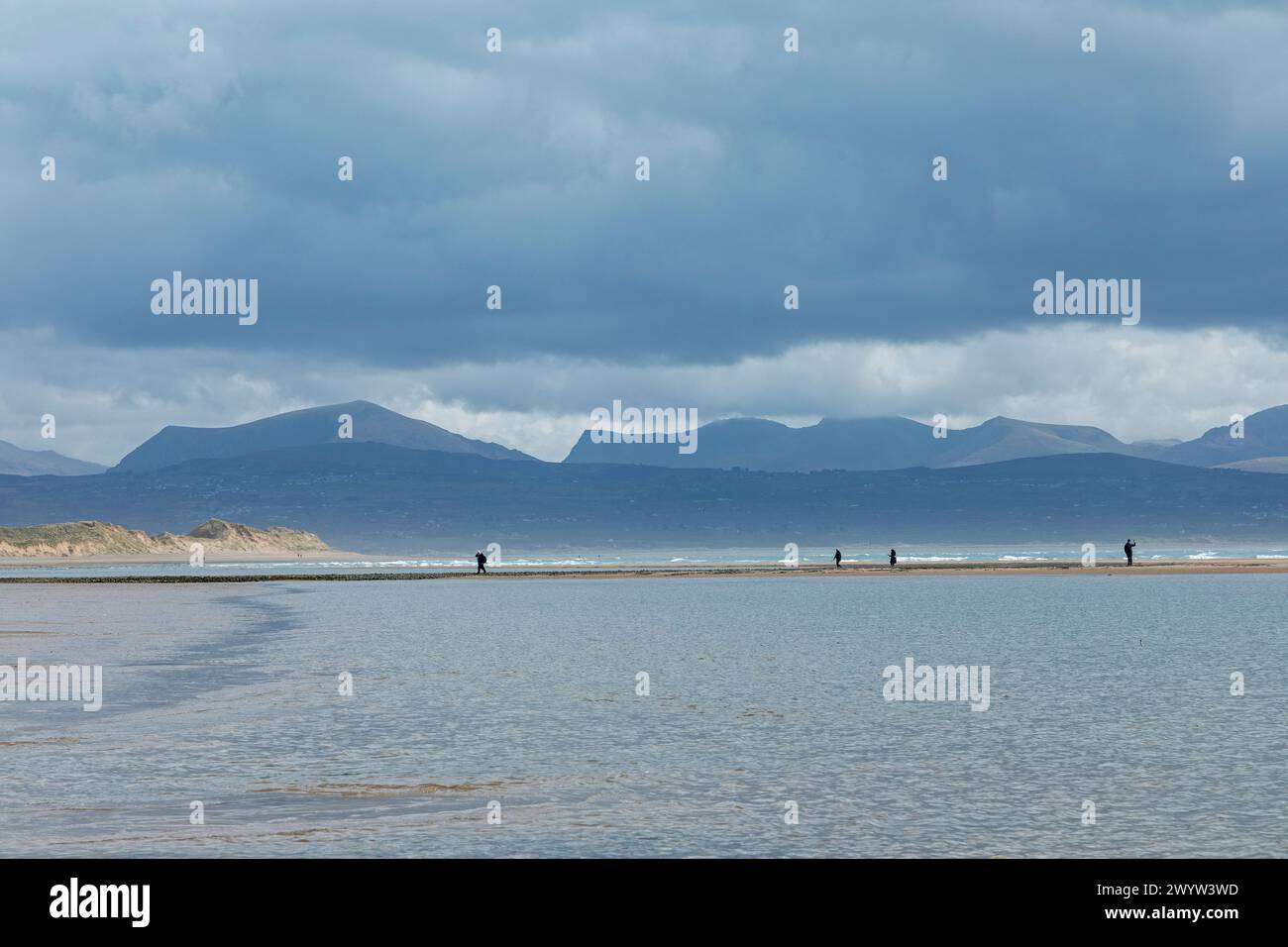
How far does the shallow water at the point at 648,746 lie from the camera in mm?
16703

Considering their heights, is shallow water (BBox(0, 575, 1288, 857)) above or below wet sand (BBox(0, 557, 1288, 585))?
below

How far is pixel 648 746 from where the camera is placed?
2372cm

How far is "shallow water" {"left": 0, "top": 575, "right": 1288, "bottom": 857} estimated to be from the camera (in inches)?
658

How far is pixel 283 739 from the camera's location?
2436 cm

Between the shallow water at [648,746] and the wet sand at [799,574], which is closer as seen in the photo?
the shallow water at [648,746]

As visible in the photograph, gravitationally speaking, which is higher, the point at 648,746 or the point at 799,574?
the point at 799,574

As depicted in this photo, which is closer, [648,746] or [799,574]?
[648,746]

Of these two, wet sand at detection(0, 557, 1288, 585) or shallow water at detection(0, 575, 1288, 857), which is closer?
shallow water at detection(0, 575, 1288, 857)

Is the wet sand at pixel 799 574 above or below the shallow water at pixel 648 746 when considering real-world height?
above

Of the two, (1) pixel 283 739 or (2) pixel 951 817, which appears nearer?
(2) pixel 951 817
